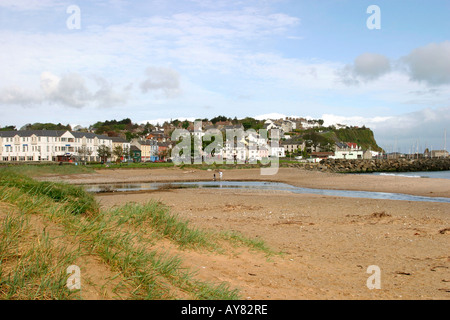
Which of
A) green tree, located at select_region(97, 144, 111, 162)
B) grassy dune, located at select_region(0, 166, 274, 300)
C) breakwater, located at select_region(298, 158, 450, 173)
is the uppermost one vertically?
green tree, located at select_region(97, 144, 111, 162)

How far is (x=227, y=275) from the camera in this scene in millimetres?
7699

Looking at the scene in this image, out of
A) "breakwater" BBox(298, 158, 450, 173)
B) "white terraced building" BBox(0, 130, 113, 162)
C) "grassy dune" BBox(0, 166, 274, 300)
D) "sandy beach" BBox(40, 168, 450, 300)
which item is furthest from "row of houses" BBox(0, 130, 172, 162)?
"grassy dune" BBox(0, 166, 274, 300)

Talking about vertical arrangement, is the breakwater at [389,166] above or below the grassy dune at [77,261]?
below

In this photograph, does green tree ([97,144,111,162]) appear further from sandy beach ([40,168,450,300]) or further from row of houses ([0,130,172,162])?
sandy beach ([40,168,450,300])

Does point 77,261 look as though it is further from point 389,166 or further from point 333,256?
point 389,166

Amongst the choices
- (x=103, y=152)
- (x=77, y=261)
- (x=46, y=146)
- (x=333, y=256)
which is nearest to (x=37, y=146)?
(x=46, y=146)

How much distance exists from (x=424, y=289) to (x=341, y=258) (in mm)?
2879

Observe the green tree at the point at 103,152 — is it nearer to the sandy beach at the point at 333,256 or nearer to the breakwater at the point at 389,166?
the breakwater at the point at 389,166

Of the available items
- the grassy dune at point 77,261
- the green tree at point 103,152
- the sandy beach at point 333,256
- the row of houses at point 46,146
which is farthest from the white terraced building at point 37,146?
the grassy dune at point 77,261

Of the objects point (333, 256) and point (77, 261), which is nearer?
point (77, 261)

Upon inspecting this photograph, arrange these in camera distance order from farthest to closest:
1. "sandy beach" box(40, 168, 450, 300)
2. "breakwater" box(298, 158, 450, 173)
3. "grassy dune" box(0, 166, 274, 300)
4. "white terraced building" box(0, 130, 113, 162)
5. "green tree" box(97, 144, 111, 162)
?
"green tree" box(97, 144, 111, 162)
"white terraced building" box(0, 130, 113, 162)
"breakwater" box(298, 158, 450, 173)
"sandy beach" box(40, 168, 450, 300)
"grassy dune" box(0, 166, 274, 300)

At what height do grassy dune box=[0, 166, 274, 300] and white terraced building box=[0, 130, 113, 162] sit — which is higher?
white terraced building box=[0, 130, 113, 162]
